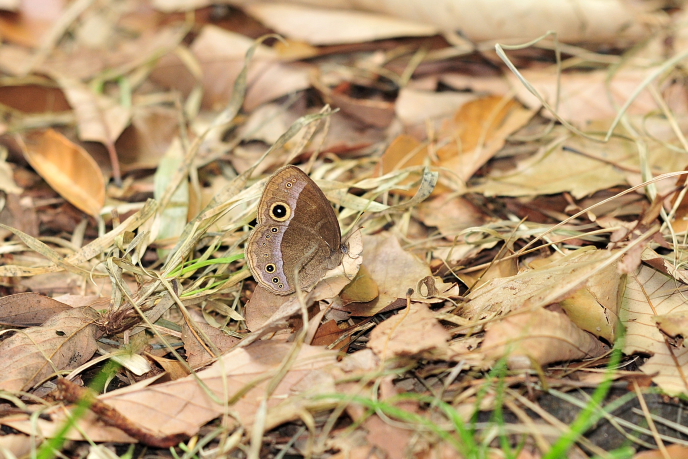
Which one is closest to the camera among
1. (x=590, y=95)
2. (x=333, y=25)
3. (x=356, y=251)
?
(x=356, y=251)

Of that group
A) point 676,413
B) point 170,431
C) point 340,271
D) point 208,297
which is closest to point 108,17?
point 208,297

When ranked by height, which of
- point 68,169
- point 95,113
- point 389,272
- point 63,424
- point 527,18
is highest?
point 527,18

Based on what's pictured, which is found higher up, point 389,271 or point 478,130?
point 478,130

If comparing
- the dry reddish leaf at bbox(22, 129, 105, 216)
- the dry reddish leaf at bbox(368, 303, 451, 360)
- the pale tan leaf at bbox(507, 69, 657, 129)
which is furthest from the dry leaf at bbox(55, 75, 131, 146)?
the pale tan leaf at bbox(507, 69, 657, 129)

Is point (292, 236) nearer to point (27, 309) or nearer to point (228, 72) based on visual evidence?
point (27, 309)

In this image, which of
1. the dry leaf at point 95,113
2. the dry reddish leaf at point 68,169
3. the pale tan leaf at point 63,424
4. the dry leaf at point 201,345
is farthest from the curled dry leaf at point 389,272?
the dry leaf at point 95,113

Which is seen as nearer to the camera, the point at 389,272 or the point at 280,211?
the point at 280,211

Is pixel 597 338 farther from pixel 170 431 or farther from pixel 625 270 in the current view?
pixel 170 431

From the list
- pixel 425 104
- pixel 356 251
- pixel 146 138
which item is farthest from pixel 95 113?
pixel 356 251

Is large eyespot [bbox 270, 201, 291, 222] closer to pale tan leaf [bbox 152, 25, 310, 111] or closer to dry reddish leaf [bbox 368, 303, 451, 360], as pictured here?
dry reddish leaf [bbox 368, 303, 451, 360]
